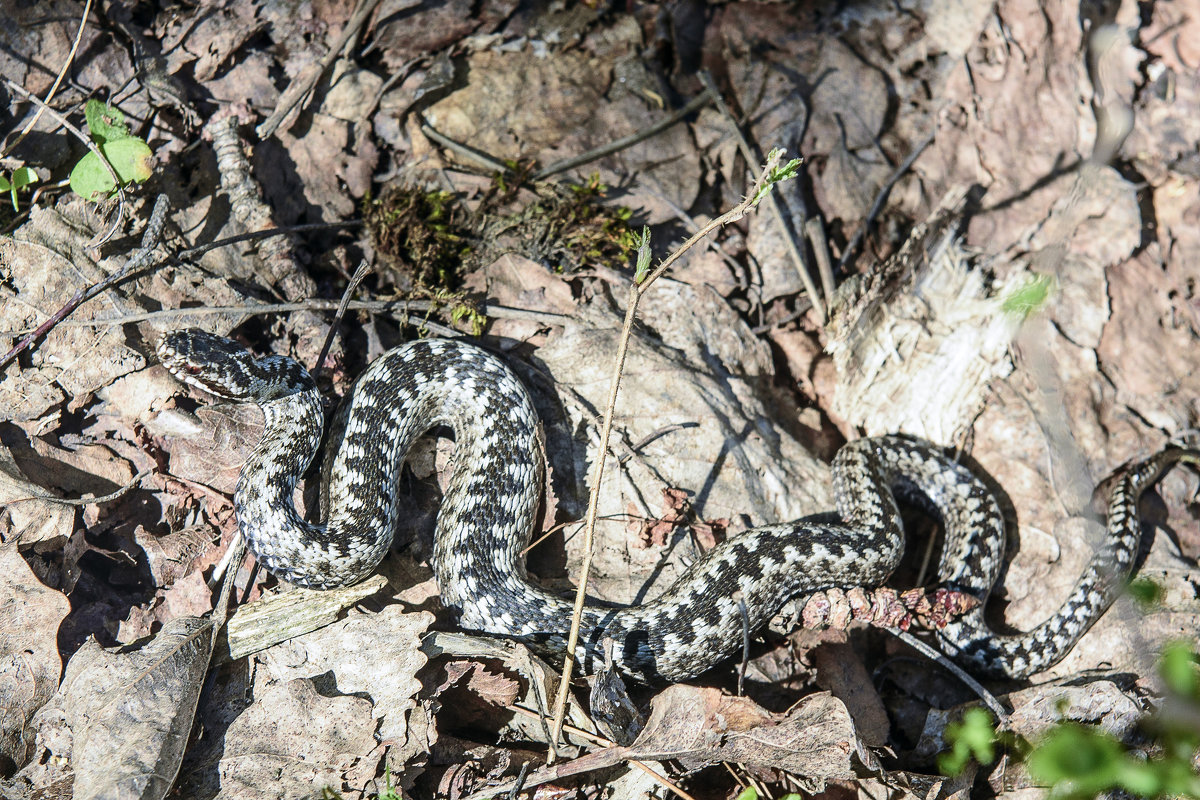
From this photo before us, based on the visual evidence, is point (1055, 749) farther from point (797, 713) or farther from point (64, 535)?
point (64, 535)

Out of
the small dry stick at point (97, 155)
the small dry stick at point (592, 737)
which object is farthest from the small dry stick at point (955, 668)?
the small dry stick at point (97, 155)

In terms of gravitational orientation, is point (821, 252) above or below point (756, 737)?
above

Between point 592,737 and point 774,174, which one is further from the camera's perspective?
point 592,737

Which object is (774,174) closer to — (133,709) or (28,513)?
(133,709)

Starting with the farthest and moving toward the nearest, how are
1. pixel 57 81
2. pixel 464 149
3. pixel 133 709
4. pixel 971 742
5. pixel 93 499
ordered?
pixel 464 149 → pixel 57 81 → pixel 93 499 → pixel 133 709 → pixel 971 742

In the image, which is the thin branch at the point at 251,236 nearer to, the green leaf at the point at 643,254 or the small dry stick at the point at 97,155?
the small dry stick at the point at 97,155

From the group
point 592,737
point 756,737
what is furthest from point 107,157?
point 756,737
